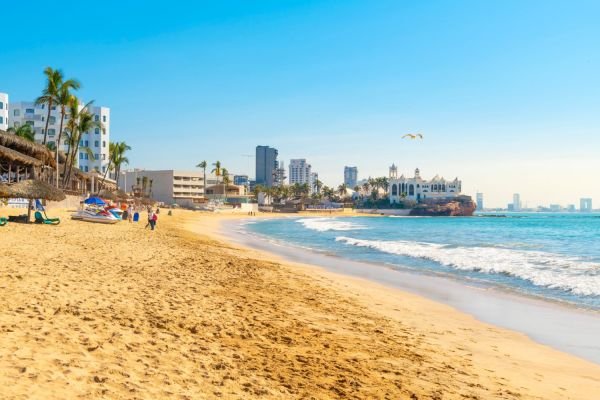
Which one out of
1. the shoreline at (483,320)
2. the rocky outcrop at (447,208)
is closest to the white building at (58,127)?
the shoreline at (483,320)

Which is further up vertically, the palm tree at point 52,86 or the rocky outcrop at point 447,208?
the palm tree at point 52,86

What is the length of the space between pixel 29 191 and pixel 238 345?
72.6 ft

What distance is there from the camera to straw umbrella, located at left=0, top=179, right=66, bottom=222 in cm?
2285

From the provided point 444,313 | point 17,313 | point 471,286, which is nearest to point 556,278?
point 471,286

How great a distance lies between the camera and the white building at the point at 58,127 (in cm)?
9119

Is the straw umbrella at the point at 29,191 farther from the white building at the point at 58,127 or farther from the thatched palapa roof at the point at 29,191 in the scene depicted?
the white building at the point at 58,127

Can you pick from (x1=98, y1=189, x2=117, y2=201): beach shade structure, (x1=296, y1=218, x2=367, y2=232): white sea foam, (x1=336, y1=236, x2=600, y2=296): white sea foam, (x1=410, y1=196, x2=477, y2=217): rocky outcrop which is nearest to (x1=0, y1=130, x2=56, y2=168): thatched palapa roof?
(x1=98, y1=189, x2=117, y2=201): beach shade structure

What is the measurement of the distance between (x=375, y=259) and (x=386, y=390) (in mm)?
18442

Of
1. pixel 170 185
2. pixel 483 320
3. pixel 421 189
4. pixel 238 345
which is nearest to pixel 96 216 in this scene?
pixel 483 320

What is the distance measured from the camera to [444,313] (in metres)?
11.3

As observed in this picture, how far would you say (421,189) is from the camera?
182m

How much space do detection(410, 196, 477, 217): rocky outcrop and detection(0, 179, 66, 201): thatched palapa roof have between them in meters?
151

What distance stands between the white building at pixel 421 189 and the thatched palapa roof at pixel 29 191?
162670 mm

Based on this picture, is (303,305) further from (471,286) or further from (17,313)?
(471,286)
